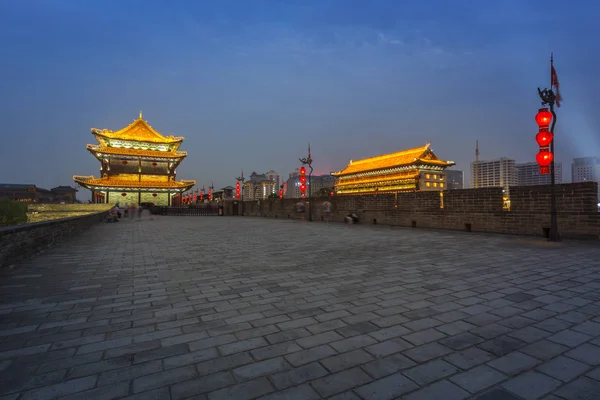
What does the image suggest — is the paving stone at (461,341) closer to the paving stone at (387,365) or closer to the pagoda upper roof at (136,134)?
the paving stone at (387,365)

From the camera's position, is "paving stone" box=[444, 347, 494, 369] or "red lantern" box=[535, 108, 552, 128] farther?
"red lantern" box=[535, 108, 552, 128]

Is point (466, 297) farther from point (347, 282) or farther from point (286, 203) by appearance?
point (286, 203)

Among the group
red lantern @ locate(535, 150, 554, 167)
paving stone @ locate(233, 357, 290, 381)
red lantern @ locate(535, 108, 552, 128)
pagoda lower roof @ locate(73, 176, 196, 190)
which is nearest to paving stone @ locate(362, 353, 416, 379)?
paving stone @ locate(233, 357, 290, 381)

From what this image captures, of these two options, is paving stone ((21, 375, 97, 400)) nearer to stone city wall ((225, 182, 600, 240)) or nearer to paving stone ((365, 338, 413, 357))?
paving stone ((365, 338, 413, 357))

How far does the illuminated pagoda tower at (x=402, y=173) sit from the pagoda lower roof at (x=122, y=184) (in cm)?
3544

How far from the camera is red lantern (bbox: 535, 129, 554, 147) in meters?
9.76

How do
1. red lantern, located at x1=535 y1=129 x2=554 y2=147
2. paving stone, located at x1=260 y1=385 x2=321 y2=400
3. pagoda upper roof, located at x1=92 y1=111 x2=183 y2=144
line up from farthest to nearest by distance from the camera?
pagoda upper roof, located at x1=92 y1=111 x2=183 y2=144 → red lantern, located at x1=535 y1=129 x2=554 y2=147 → paving stone, located at x1=260 y1=385 x2=321 y2=400

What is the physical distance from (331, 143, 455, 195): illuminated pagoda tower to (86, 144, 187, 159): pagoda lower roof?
3608 cm

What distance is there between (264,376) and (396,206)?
13.7 meters

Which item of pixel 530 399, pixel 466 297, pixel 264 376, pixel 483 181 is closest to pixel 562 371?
pixel 530 399

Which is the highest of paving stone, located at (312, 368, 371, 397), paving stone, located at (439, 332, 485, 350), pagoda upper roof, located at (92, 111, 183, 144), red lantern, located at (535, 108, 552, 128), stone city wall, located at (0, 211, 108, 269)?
pagoda upper roof, located at (92, 111, 183, 144)

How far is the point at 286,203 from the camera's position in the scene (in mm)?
24812

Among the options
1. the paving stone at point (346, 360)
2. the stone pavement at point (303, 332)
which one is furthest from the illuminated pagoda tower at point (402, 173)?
the paving stone at point (346, 360)

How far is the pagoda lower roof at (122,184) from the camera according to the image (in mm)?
35719
